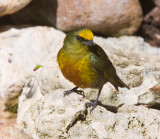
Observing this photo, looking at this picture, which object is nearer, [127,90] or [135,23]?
[127,90]

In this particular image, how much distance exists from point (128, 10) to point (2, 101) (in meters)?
3.36

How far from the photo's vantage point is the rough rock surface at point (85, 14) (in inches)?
273

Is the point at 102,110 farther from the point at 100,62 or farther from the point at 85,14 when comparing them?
the point at 85,14

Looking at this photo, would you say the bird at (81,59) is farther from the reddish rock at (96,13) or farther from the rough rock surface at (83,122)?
the reddish rock at (96,13)

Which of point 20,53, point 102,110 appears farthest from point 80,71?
point 20,53

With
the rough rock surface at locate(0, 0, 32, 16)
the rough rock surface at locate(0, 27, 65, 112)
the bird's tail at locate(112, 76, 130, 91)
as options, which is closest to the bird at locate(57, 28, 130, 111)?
the bird's tail at locate(112, 76, 130, 91)

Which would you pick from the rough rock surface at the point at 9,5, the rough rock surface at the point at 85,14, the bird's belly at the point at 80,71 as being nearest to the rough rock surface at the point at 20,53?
the rough rock surface at the point at 85,14

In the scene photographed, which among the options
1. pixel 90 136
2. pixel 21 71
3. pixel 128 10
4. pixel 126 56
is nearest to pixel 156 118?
pixel 90 136

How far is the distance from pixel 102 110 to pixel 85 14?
10.4 feet

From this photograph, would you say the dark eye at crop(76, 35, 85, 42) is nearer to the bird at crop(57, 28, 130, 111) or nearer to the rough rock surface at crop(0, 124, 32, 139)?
the bird at crop(57, 28, 130, 111)

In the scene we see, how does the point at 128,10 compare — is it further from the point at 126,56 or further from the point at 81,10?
the point at 126,56

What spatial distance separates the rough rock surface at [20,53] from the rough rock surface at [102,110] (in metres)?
0.61

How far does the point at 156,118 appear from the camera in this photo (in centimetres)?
417

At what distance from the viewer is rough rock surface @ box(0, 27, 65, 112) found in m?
5.99
